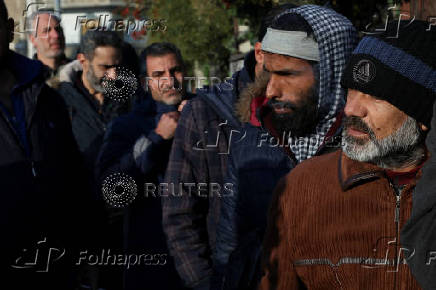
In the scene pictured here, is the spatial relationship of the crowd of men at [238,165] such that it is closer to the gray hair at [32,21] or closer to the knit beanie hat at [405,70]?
the knit beanie hat at [405,70]

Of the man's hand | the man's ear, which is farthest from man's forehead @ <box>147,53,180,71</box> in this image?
the man's ear

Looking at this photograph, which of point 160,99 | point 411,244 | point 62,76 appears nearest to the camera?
point 411,244

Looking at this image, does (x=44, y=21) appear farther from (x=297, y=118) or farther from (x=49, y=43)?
(x=297, y=118)

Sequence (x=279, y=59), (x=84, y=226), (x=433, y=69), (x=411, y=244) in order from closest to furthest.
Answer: (x=411, y=244) < (x=433, y=69) < (x=279, y=59) < (x=84, y=226)

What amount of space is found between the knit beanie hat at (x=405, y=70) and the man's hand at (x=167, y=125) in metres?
2.15

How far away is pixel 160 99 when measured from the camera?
554 cm

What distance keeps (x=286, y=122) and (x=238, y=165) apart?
29 cm

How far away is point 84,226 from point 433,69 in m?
2.36

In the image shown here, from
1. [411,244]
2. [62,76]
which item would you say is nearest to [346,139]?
[411,244]

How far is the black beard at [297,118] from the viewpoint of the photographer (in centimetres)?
391

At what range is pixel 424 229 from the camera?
2.66 meters

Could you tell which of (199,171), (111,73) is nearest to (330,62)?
(199,171)

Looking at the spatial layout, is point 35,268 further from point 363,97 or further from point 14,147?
point 363,97

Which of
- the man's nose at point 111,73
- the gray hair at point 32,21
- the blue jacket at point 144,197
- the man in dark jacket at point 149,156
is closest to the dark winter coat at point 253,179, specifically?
the man in dark jacket at point 149,156
